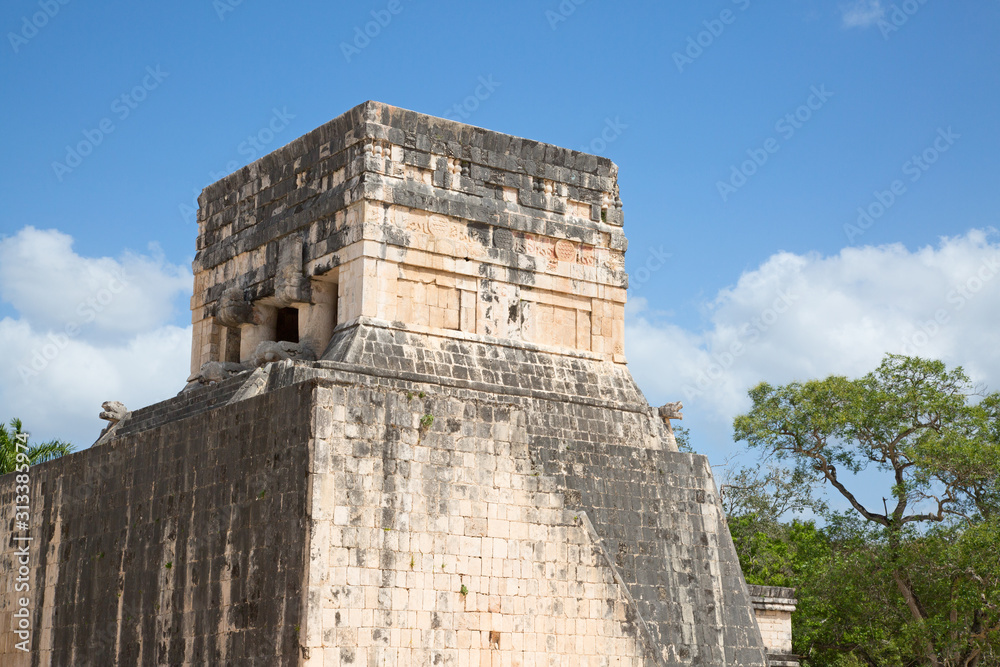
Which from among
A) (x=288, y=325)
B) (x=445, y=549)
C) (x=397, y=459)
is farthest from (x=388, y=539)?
(x=288, y=325)

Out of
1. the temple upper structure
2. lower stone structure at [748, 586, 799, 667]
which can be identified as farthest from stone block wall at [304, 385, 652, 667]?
lower stone structure at [748, 586, 799, 667]

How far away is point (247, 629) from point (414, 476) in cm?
225

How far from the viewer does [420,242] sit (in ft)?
56.0

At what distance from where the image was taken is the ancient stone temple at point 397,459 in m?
13.0

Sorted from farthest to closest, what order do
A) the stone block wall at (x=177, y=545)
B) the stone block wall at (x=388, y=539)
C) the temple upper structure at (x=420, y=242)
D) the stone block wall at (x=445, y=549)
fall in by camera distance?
the temple upper structure at (x=420, y=242)
the stone block wall at (x=177, y=545)
the stone block wall at (x=388, y=539)
the stone block wall at (x=445, y=549)

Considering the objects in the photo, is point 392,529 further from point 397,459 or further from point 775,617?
point 775,617

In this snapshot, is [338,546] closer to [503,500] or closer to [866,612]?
[503,500]

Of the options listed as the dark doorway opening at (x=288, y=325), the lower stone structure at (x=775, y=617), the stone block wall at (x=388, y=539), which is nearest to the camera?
the stone block wall at (x=388, y=539)

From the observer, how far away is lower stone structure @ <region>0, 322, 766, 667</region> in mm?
12797

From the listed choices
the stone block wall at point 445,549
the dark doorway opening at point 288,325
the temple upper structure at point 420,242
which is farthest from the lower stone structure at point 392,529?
the dark doorway opening at point 288,325

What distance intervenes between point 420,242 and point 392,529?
5.14 m

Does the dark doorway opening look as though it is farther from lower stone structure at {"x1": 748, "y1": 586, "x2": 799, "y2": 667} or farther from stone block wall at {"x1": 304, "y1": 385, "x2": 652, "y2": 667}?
lower stone structure at {"x1": 748, "y1": 586, "x2": 799, "y2": 667}

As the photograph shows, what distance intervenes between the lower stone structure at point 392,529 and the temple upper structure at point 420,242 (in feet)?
1.88

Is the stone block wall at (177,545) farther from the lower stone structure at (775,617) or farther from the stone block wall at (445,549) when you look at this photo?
the lower stone structure at (775,617)
